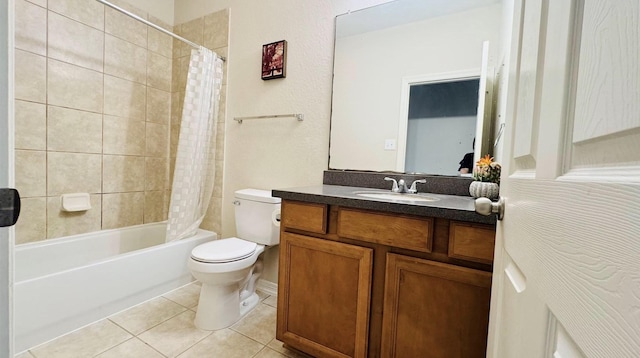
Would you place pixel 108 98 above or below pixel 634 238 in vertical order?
above

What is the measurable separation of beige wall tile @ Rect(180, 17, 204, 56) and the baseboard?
7.10ft

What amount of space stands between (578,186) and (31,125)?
2.65m

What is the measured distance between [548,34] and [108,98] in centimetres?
270

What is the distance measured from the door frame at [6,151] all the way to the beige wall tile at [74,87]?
187cm

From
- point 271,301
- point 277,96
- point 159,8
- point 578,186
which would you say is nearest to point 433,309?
point 578,186

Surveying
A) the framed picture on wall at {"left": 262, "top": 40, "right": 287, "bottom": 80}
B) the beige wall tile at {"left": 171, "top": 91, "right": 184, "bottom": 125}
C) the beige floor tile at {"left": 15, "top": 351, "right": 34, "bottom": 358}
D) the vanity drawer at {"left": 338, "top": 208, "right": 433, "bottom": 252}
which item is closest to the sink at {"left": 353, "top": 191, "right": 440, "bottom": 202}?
the vanity drawer at {"left": 338, "top": 208, "right": 433, "bottom": 252}

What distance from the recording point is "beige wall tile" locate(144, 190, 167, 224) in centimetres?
241

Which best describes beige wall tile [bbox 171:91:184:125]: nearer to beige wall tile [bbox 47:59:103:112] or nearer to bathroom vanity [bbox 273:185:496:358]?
beige wall tile [bbox 47:59:103:112]

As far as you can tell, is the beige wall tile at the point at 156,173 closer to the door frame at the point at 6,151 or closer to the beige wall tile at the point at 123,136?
the beige wall tile at the point at 123,136

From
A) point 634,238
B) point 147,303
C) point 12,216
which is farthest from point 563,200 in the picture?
point 147,303

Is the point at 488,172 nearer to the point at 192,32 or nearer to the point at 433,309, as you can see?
the point at 433,309

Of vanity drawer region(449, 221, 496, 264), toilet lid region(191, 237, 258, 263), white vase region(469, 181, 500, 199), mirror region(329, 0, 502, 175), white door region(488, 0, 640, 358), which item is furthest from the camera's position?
toilet lid region(191, 237, 258, 263)

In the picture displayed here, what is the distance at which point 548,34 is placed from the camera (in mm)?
419

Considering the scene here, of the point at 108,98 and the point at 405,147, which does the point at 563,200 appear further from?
the point at 108,98
